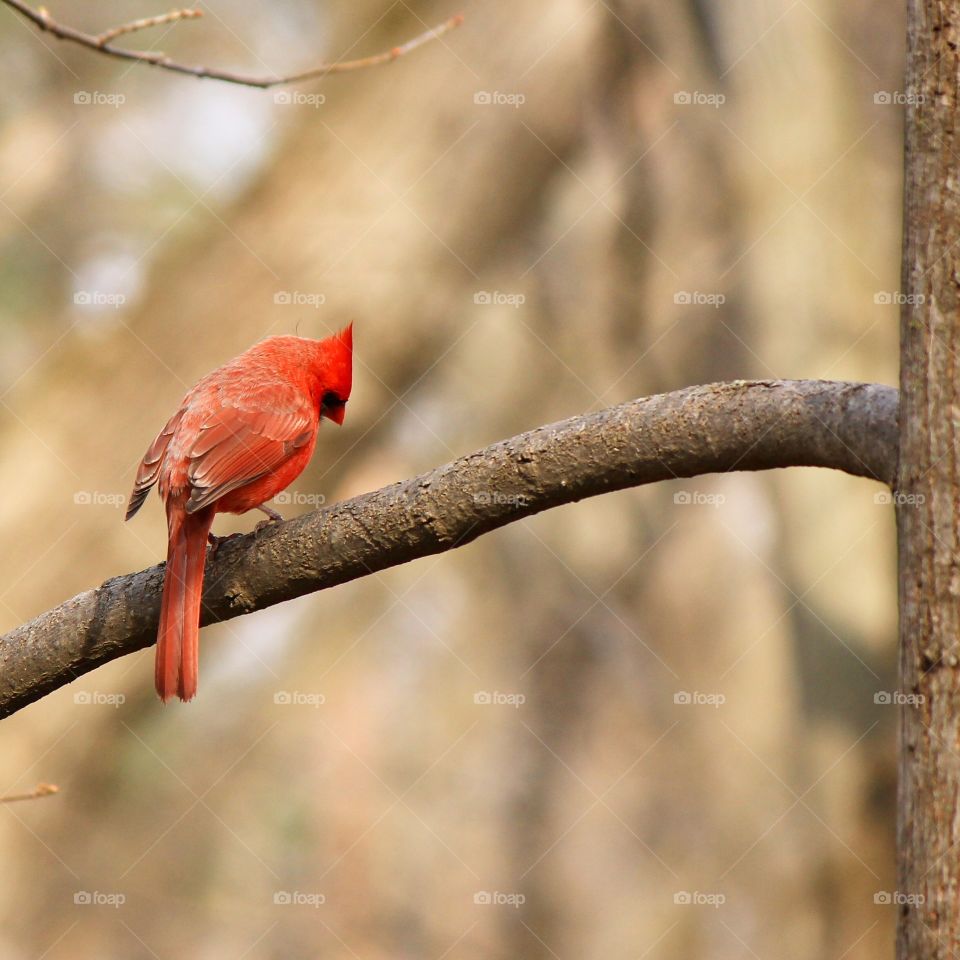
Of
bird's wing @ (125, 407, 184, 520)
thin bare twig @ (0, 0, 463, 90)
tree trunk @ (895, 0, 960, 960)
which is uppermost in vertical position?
thin bare twig @ (0, 0, 463, 90)

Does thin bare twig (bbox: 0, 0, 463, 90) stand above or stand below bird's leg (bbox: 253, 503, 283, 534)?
above

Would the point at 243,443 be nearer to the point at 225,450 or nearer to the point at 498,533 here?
the point at 225,450

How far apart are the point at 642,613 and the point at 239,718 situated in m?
3.77

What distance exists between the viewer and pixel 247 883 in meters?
10.3

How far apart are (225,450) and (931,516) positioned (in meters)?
2.43

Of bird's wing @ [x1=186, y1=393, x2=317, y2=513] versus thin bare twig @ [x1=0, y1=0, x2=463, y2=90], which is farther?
bird's wing @ [x1=186, y1=393, x2=317, y2=513]

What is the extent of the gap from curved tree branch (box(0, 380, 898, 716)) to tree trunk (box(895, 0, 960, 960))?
0.22 m

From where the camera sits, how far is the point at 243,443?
382 cm

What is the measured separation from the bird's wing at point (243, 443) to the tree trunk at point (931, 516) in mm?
2186

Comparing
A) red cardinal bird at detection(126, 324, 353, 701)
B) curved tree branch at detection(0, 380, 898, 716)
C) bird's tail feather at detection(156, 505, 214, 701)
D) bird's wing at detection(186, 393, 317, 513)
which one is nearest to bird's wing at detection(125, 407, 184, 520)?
red cardinal bird at detection(126, 324, 353, 701)

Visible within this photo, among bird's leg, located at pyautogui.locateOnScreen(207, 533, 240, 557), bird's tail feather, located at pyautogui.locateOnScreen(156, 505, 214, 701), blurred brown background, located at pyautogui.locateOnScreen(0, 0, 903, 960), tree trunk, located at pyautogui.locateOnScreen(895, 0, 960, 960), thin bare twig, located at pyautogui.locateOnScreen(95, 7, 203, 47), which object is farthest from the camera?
blurred brown background, located at pyautogui.locateOnScreen(0, 0, 903, 960)

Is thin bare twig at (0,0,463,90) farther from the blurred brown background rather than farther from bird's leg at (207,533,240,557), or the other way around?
the blurred brown background

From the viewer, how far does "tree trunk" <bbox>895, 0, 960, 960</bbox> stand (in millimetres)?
1887

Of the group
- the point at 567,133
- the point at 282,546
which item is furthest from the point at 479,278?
the point at 282,546
